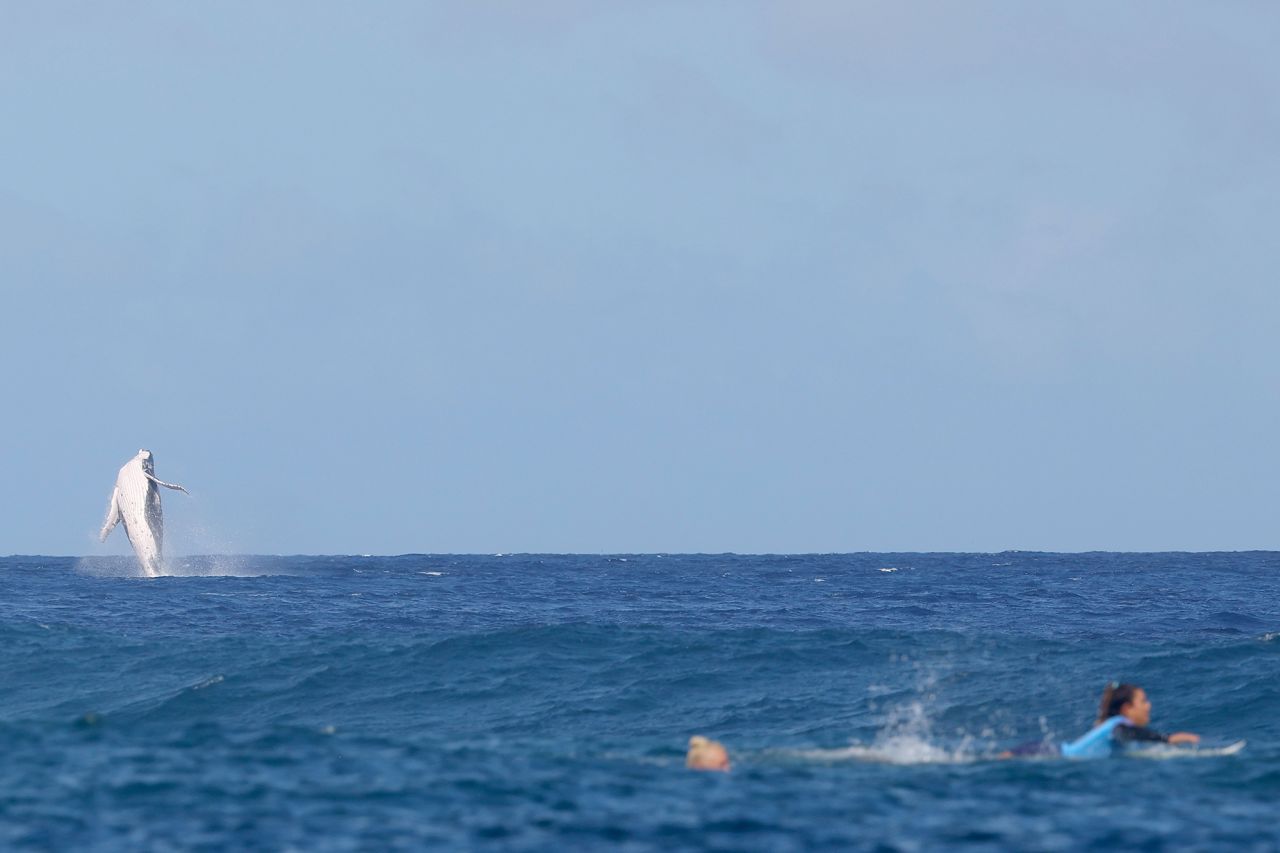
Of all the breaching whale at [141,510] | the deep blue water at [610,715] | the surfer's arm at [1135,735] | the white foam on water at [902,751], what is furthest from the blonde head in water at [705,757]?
the breaching whale at [141,510]

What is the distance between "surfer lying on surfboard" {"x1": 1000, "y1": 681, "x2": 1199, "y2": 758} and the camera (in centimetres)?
1741

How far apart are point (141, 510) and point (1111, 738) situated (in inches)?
1913

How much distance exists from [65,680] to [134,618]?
9.89 m

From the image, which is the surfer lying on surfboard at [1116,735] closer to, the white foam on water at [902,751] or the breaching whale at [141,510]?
the white foam on water at [902,751]

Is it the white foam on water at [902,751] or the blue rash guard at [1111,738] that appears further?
the white foam on water at [902,751]

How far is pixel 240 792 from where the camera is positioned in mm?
14430

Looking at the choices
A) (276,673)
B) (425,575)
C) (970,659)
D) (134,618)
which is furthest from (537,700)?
(425,575)

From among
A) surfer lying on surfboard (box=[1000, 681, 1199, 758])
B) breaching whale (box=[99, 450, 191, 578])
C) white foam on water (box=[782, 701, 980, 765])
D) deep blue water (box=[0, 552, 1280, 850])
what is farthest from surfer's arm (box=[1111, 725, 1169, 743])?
breaching whale (box=[99, 450, 191, 578])

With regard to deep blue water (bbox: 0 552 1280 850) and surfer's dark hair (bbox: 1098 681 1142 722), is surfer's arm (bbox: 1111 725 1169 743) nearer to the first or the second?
surfer's dark hair (bbox: 1098 681 1142 722)

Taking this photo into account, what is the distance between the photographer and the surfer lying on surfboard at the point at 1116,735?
1741cm

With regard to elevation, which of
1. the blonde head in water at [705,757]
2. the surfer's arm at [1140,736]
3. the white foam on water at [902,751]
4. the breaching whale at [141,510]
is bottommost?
the white foam on water at [902,751]

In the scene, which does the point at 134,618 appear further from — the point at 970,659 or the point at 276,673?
the point at 970,659

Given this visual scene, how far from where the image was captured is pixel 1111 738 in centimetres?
1756

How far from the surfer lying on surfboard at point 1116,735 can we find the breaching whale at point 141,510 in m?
45.1
